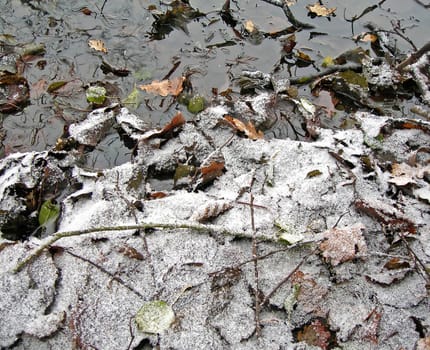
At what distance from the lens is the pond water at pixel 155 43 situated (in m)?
2.70

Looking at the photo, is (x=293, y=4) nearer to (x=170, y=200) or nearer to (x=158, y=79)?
(x=158, y=79)

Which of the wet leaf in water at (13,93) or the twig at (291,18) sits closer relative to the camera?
the wet leaf in water at (13,93)

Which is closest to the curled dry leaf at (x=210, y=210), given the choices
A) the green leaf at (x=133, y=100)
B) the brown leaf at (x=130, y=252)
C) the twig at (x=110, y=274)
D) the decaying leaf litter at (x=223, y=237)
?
the decaying leaf litter at (x=223, y=237)

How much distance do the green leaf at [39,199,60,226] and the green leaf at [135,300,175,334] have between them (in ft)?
2.32

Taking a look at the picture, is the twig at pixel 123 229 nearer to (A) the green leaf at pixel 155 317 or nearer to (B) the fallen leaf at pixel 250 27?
(A) the green leaf at pixel 155 317

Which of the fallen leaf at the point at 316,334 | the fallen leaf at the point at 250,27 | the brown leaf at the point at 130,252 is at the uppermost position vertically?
the fallen leaf at the point at 250,27

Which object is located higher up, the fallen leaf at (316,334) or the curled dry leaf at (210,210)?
the curled dry leaf at (210,210)

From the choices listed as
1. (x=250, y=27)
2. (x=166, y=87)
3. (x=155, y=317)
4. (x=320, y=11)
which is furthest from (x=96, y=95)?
(x=320, y=11)

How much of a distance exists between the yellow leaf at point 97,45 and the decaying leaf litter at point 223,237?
62cm

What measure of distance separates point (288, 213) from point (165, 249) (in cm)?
63

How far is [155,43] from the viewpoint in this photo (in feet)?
10.2

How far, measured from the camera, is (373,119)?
2.67m

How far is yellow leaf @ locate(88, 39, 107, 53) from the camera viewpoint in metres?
3.02

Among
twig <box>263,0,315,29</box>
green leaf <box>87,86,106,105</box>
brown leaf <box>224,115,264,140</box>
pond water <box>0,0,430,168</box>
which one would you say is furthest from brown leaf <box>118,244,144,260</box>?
twig <box>263,0,315,29</box>
